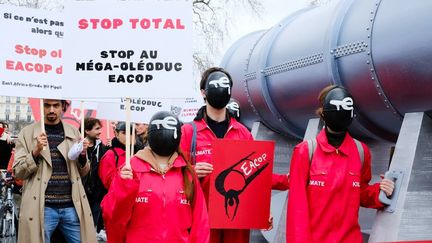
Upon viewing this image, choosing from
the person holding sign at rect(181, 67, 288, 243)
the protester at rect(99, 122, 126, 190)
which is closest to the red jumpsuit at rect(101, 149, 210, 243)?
the person holding sign at rect(181, 67, 288, 243)

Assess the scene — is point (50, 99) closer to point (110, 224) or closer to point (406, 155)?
point (110, 224)

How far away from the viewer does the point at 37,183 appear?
19.2ft

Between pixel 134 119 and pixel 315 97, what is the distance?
1993 mm

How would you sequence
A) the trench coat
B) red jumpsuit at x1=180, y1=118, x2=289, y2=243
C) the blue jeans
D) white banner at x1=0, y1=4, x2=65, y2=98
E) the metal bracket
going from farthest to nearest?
white banner at x1=0, y1=4, x2=65, y2=98 < the blue jeans < the trench coat < red jumpsuit at x1=180, y1=118, x2=289, y2=243 < the metal bracket

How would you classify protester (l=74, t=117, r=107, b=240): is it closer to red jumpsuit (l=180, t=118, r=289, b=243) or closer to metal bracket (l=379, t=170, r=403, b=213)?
red jumpsuit (l=180, t=118, r=289, b=243)

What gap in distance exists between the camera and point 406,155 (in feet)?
15.5

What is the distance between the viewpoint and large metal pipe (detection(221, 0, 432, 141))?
15.8 ft

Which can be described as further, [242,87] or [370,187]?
[242,87]

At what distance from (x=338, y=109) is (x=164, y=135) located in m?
1.29

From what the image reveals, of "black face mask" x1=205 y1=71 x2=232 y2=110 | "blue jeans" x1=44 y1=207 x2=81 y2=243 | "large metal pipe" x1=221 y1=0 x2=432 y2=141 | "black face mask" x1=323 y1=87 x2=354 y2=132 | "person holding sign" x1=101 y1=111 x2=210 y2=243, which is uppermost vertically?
"large metal pipe" x1=221 y1=0 x2=432 y2=141

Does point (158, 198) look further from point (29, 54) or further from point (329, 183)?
point (29, 54)

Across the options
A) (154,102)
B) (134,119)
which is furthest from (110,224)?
(154,102)

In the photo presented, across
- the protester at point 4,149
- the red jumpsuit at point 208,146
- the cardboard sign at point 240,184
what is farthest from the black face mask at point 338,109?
the protester at point 4,149

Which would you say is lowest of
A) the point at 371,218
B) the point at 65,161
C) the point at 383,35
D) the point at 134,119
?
the point at 371,218
